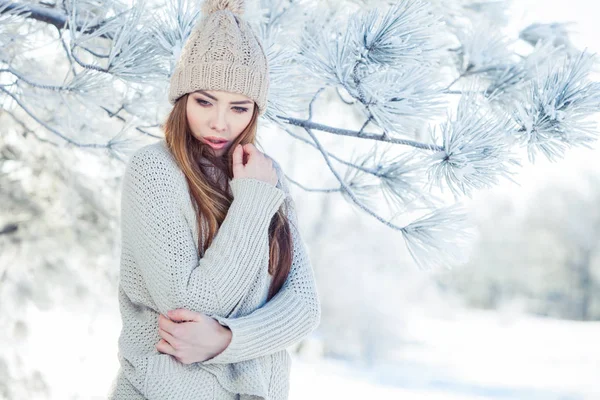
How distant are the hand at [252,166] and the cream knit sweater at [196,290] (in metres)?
0.02

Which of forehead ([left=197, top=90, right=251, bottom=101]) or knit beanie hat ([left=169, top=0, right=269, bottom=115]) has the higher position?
knit beanie hat ([left=169, top=0, right=269, bottom=115])

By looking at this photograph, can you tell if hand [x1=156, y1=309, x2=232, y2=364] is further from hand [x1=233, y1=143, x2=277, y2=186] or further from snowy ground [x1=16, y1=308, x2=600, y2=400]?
snowy ground [x1=16, y1=308, x2=600, y2=400]

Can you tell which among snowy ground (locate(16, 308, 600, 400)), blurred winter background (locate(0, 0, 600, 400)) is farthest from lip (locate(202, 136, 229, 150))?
snowy ground (locate(16, 308, 600, 400))

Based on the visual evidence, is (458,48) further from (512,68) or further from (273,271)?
(273,271)

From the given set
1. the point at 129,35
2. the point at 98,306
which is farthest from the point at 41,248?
the point at 129,35

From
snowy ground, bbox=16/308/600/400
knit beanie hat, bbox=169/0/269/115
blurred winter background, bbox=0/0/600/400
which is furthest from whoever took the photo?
snowy ground, bbox=16/308/600/400

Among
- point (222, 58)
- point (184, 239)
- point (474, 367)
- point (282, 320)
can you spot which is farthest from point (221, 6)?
point (474, 367)

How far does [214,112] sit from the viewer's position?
1013mm

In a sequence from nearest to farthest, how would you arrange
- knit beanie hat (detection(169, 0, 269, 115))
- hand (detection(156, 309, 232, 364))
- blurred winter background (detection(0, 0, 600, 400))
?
hand (detection(156, 309, 232, 364)) < knit beanie hat (detection(169, 0, 269, 115)) < blurred winter background (detection(0, 0, 600, 400))

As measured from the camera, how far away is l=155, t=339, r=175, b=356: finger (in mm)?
913

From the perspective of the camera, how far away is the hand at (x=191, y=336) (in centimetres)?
89

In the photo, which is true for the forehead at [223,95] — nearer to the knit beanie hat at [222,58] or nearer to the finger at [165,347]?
the knit beanie hat at [222,58]

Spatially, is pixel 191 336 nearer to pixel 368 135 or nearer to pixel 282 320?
pixel 282 320

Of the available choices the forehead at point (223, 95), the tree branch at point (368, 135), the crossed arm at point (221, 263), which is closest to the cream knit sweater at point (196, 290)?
the crossed arm at point (221, 263)
